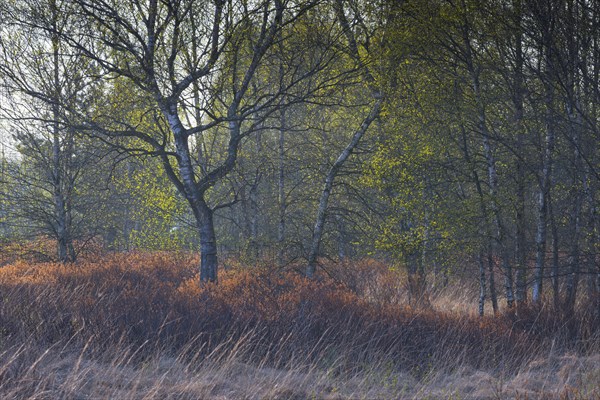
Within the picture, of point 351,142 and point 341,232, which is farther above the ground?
point 351,142

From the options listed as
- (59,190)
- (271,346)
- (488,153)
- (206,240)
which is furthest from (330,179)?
(59,190)

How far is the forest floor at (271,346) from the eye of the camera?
504 centimetres

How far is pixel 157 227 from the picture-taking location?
54.6 ft

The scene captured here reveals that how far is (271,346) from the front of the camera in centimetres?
662

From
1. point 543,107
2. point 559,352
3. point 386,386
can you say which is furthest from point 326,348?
point 543,107

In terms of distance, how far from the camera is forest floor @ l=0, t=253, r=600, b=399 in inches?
199

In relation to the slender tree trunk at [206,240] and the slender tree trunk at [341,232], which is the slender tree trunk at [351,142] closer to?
the slender tree trunk at [341,232]

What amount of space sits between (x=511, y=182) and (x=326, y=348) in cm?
623

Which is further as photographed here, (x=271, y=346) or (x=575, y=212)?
(x=575, y=212)

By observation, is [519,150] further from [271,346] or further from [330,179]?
[271,346]

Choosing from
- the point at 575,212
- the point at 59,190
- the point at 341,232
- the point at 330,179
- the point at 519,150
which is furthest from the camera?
the point at 59,190

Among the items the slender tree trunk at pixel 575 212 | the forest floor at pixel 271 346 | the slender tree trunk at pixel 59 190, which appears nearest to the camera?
Answer: the forest floor at pixel 271 346

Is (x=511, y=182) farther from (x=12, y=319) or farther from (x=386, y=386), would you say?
(x=12, y=319)

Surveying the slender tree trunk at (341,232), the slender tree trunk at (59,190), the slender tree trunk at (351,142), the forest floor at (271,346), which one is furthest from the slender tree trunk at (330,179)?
the slender tree trunk at (59,190)
